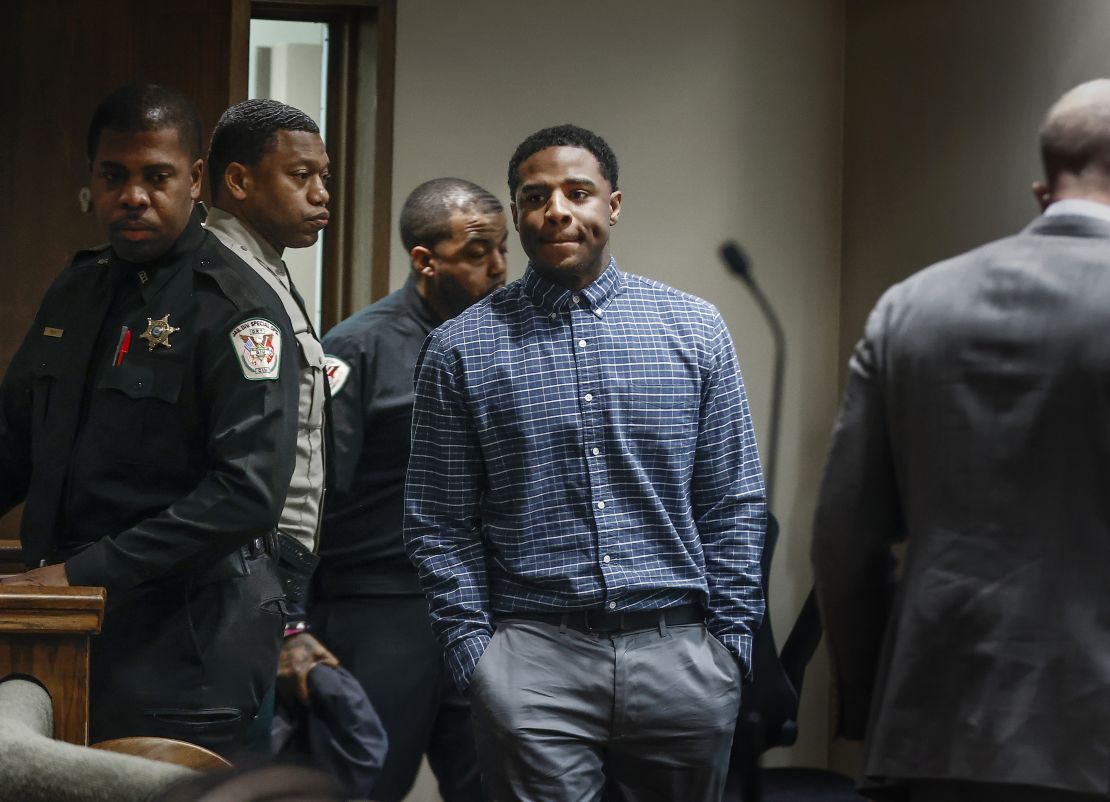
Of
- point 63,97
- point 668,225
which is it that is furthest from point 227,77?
point 668,225

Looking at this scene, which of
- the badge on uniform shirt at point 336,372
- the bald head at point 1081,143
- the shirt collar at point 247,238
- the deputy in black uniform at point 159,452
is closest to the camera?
the bald head at point 1081,143

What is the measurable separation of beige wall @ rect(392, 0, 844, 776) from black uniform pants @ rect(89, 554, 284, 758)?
1.97 m

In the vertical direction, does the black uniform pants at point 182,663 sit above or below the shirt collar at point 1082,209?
below

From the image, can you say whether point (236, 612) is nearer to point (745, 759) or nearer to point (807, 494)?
point (745, 759)

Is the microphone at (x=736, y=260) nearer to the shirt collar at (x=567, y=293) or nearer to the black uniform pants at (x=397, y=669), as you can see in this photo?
the black uniform pants at (x=397, y=669)

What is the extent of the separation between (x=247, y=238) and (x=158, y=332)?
0.57m

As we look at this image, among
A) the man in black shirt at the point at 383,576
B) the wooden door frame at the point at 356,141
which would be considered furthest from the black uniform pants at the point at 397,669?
the wooden door frame at the point at 356,141

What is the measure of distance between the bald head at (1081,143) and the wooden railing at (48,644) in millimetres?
→ 1201

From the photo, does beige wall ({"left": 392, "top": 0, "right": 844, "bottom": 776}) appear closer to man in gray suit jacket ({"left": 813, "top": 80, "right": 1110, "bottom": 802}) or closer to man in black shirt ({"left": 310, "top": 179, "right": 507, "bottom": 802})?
man in black shirt ({"left": 310, "top": 179, "right": 507, "bottom": 802})

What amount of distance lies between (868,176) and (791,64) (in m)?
0.42

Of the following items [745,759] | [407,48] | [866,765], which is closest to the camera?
[866,765]

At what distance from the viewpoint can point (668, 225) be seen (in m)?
4.16

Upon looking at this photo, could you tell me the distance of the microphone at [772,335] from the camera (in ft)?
13.9

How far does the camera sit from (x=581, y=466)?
2.17 meters
